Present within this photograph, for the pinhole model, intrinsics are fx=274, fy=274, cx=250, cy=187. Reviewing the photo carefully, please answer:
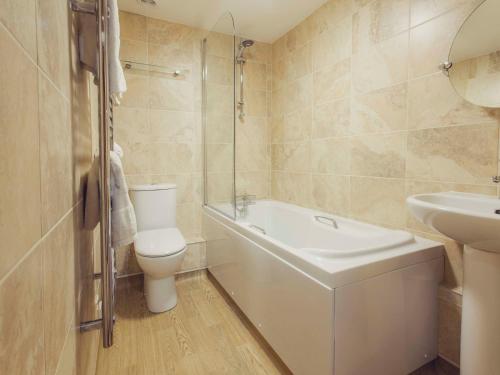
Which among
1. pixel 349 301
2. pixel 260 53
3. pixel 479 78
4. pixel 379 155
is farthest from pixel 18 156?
pixel 260 53

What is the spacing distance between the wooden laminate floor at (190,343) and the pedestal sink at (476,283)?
46 centimetres

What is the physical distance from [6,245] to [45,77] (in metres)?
0.37

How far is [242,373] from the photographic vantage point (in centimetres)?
149

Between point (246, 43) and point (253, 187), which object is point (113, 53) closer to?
point (246, 43)

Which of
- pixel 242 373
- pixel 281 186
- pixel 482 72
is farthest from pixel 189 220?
pixel 482 72

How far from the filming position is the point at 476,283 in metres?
1.10

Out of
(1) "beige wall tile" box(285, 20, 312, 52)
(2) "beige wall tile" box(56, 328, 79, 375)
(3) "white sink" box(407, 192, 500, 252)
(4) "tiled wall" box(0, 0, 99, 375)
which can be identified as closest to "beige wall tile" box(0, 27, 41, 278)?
(4) "tiled wall" box(0, 0, 99, 375)

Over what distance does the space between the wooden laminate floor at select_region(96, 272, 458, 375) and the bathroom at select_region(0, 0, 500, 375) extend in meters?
0.01

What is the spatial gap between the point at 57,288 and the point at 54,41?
0.57 m

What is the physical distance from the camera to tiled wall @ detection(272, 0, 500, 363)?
1.42 m

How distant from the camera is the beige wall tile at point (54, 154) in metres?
0.54

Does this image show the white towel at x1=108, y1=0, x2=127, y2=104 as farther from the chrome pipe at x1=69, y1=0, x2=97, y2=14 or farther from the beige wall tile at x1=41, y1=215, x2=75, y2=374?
the beige wall tile at x1=41, y1=215, x2=75, y2=374

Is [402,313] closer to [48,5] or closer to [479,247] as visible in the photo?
[479,247]

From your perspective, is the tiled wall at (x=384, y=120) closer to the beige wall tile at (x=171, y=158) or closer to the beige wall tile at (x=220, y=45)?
the beige wall tile at (x=220, y=45)
